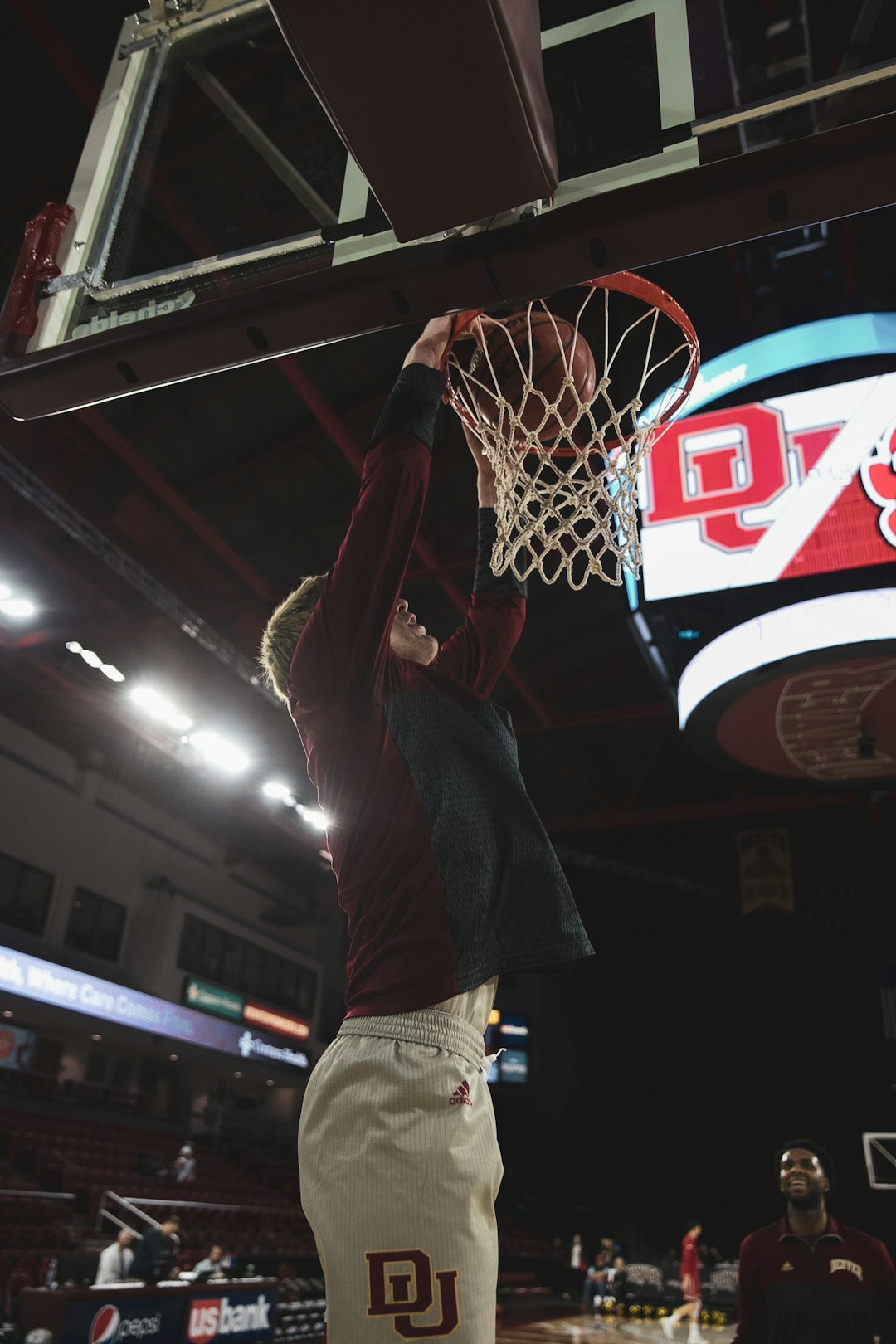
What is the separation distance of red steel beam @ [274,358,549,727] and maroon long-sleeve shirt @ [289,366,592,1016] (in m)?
5.14

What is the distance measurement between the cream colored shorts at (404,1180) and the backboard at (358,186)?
1516mm

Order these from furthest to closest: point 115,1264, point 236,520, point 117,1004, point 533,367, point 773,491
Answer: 1. point 117,1004
2. point 236,520
3. point 115,1264
4. point 773,491
5. point 533,367

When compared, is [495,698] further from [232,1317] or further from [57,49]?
[57,49]

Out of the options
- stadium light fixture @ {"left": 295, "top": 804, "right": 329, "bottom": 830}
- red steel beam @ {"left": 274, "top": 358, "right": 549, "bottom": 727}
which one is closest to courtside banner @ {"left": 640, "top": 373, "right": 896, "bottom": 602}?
red steel beam @ {"left": 274, "top": 358, "right": 549, "bottom": 727}

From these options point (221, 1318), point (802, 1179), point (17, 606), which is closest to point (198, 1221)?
point (221, 1318)

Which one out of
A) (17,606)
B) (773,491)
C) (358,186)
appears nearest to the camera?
(358,186)

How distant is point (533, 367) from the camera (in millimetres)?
3002

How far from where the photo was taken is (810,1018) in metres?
18.0

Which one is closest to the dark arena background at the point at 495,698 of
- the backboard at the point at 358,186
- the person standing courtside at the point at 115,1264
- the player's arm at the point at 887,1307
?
the backboard at the point at 358,186

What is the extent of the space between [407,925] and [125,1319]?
6064mm

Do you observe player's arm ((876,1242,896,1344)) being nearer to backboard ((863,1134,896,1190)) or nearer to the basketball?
backboard ((863,1134,896,1190))

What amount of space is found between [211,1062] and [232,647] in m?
10.4

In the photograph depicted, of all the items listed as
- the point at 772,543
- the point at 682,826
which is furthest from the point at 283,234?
the point at 682,826

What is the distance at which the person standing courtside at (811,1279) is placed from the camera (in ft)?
11.7
